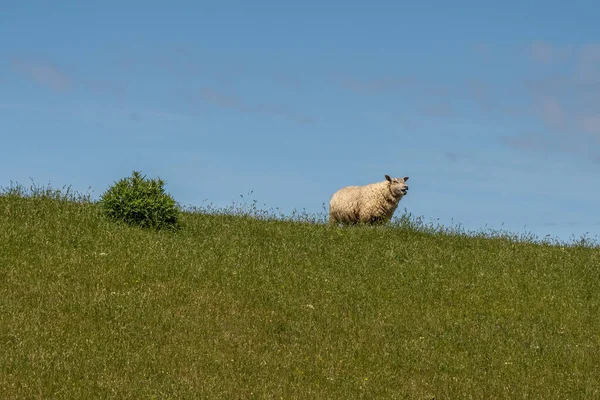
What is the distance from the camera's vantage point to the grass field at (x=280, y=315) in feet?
41.4

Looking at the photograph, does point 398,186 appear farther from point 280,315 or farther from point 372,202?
point 280,315

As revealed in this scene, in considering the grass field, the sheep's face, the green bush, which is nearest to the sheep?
the sheep's face

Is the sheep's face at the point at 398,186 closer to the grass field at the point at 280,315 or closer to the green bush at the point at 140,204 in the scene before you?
the grass field at the point at 280,315

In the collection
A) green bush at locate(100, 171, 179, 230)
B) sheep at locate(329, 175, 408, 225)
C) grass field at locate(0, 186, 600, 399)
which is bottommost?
grass field at locate(0, 186, 600, 399)

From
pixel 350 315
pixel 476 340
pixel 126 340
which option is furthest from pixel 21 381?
pixel 476 340

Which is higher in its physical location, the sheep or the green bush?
the sheep

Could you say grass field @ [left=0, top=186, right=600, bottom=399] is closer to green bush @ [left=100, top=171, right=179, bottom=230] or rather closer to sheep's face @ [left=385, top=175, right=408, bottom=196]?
green bush @ [left=100, top=171, right=179, bottom=230]

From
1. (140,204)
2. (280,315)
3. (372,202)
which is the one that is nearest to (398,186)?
(372,202)

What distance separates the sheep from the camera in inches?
1139

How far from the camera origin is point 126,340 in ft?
45.9

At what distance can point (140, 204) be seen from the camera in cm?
2359

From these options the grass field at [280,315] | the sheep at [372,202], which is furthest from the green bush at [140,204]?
the sheep at [372,202]

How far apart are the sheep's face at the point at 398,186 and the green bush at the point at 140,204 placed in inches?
335

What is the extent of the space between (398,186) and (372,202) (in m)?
1.12
